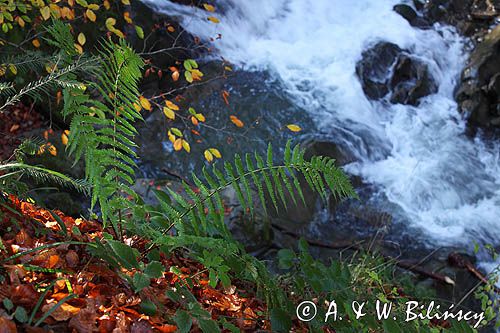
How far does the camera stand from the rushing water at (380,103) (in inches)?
269

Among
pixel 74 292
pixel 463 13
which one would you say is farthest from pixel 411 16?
pixel 74 292

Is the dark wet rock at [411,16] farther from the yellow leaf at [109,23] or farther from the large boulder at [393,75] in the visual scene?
the yellow leaf at [109,23]

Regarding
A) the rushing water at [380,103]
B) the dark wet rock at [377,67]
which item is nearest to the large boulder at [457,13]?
the rushing water at [380,103]

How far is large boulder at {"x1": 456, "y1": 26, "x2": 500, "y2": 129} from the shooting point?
8.91m

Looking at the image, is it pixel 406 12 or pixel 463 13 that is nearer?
pixel 406 12

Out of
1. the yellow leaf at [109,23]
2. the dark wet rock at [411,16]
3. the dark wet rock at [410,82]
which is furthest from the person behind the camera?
the dark wet rock at [411,16]

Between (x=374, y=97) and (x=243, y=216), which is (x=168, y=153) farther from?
(x=374, y=97)

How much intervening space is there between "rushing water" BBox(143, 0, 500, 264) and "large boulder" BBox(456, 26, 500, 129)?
0.26m

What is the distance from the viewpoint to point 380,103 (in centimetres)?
888

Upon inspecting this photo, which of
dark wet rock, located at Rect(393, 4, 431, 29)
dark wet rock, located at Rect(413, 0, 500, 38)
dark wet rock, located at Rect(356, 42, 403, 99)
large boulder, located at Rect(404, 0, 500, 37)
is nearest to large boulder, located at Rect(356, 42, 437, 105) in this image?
dark wet rock, located at Rect(356, 42, 403, 99)

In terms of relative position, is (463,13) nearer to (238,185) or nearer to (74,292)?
(238,185)

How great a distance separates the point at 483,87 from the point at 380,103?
7.46ft

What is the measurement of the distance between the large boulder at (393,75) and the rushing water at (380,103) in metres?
0.21

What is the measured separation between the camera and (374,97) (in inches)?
352
